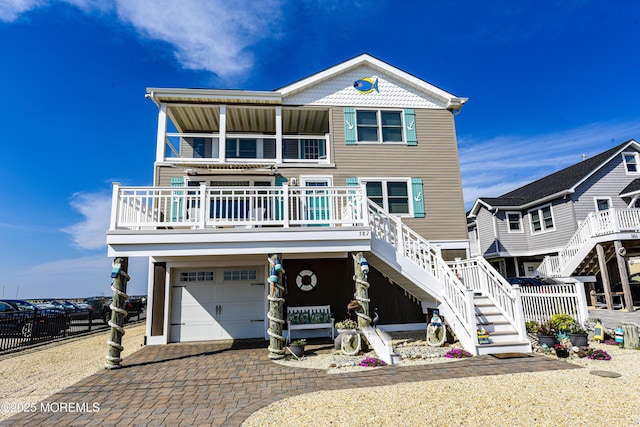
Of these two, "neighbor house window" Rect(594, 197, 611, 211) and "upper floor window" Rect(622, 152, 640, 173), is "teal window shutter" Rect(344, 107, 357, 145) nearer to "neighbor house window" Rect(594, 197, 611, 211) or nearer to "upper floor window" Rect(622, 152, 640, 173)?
"neighbor house window" Rect(594, 197, 611, 211)

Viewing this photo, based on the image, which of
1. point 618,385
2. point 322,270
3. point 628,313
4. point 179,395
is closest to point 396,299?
point 322,270

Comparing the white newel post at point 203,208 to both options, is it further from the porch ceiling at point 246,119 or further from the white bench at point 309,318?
the porch ceiling at point 246,119

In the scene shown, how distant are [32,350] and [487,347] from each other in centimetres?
1417

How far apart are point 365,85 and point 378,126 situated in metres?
1.78

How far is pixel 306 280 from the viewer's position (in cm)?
1198

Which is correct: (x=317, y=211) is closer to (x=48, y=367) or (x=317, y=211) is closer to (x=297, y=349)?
(x=297, y=349)

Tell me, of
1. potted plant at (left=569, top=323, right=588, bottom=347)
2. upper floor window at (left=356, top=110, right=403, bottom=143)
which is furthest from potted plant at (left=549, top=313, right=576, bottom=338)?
upper floor window at (left=356, top=110, right=403, bottom=143)

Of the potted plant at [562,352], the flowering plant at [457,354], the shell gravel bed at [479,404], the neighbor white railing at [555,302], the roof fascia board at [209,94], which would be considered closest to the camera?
the shell gravel bed at [479,404]

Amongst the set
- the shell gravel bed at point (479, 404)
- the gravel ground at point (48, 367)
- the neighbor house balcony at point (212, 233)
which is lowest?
the gravel ground at point (48, 367)

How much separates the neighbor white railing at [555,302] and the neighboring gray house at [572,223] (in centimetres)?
678

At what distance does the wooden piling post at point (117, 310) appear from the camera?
8.12 m

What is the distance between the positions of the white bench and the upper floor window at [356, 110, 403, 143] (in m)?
6.45

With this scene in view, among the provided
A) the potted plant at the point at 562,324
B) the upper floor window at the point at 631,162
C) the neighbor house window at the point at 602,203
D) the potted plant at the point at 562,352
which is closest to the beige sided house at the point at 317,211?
the potted plant at the point at 562,352

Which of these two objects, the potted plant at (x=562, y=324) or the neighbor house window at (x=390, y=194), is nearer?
the potted plant at (x=562, y=324)
